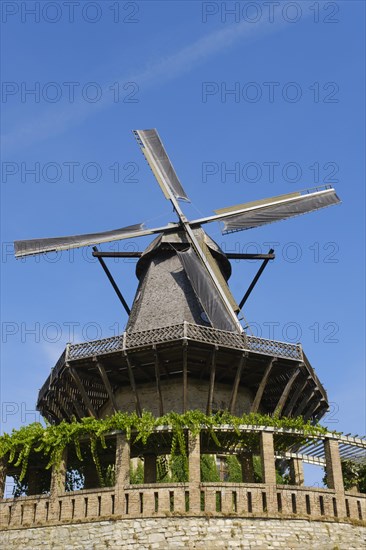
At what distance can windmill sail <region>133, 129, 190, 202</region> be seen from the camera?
1237 inches

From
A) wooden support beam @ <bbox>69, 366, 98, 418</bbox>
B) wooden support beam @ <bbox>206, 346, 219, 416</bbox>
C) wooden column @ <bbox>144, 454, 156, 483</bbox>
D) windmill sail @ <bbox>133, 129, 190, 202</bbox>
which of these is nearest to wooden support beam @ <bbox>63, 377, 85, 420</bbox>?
wooden support beam @ <bbox>69, 366, 98, 418</bbox>

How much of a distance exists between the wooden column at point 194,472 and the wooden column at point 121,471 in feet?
5.98

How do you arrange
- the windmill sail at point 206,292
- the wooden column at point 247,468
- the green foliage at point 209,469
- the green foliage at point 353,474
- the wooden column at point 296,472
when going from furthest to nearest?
the green foliage at point 209,469 < the wooden column at point 296,472 < the windmill sail at point 206,292 < the green foliage at point 353,474 < the wooden column at point 247,468

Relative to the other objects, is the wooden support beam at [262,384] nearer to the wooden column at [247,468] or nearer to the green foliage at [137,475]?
the wooden column at [247,468]

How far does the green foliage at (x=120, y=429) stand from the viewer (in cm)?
2112

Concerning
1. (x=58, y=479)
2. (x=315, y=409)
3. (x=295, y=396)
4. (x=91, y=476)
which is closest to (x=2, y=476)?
(x=58, y=479)

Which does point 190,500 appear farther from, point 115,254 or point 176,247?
point 115,254

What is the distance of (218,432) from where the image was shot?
21625 mm

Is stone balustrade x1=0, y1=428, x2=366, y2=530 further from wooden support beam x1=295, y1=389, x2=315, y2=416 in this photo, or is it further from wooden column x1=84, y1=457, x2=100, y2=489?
wooden support beam x1=295, y1=389, x2=315, y2=416

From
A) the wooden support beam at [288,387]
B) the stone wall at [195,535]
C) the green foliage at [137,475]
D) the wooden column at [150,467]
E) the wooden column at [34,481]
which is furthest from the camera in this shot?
the green foliage at [137,475]

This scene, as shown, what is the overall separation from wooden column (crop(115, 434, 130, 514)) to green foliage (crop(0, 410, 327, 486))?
0.33 metres

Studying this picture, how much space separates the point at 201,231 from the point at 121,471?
38.8 feet

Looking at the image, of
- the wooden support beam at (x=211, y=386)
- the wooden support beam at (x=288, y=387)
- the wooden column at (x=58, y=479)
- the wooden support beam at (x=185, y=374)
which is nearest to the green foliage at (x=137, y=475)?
the wooden support beam at (x=185, y=374)

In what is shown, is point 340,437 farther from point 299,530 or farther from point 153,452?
point 153,452
